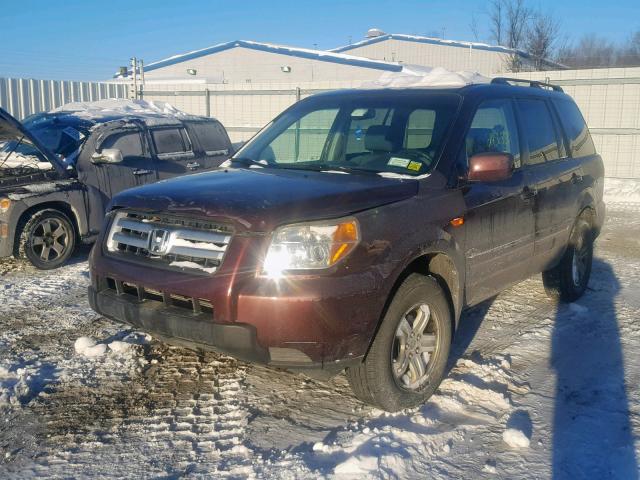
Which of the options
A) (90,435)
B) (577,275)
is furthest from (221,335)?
(577,275)

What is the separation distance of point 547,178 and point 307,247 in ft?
8.83

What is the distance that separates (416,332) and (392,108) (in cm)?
169

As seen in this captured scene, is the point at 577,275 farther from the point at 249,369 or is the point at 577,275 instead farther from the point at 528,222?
the point at 249,369

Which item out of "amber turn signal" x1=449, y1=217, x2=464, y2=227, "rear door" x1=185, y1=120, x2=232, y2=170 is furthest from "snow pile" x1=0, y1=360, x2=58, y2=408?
"rear door" x1=185, y1=120, x2=232, y2=170

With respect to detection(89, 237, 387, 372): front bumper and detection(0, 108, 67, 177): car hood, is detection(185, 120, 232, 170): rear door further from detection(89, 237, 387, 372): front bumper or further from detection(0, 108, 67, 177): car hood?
detection(89, 237, 387, 372): front bumper

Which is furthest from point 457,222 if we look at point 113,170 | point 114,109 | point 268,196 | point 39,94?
point 39,94

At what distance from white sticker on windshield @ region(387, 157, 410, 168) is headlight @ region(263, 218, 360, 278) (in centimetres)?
102

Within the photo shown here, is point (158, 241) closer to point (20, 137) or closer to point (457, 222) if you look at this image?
point (457, 222)

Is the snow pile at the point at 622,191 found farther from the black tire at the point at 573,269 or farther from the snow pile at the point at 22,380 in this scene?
the snow pile at the point at 22,380

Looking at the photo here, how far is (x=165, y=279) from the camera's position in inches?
130

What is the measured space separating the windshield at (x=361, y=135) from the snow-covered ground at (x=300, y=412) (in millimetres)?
1451

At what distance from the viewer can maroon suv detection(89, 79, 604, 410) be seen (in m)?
3.15

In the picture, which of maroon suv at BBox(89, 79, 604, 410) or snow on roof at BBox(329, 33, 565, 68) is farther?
snow on roof at BBox(329, 33, 565, 68)

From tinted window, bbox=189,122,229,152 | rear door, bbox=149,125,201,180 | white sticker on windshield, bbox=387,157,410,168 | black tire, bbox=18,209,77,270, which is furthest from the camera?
tinted window, bbox=189,122,229,152
